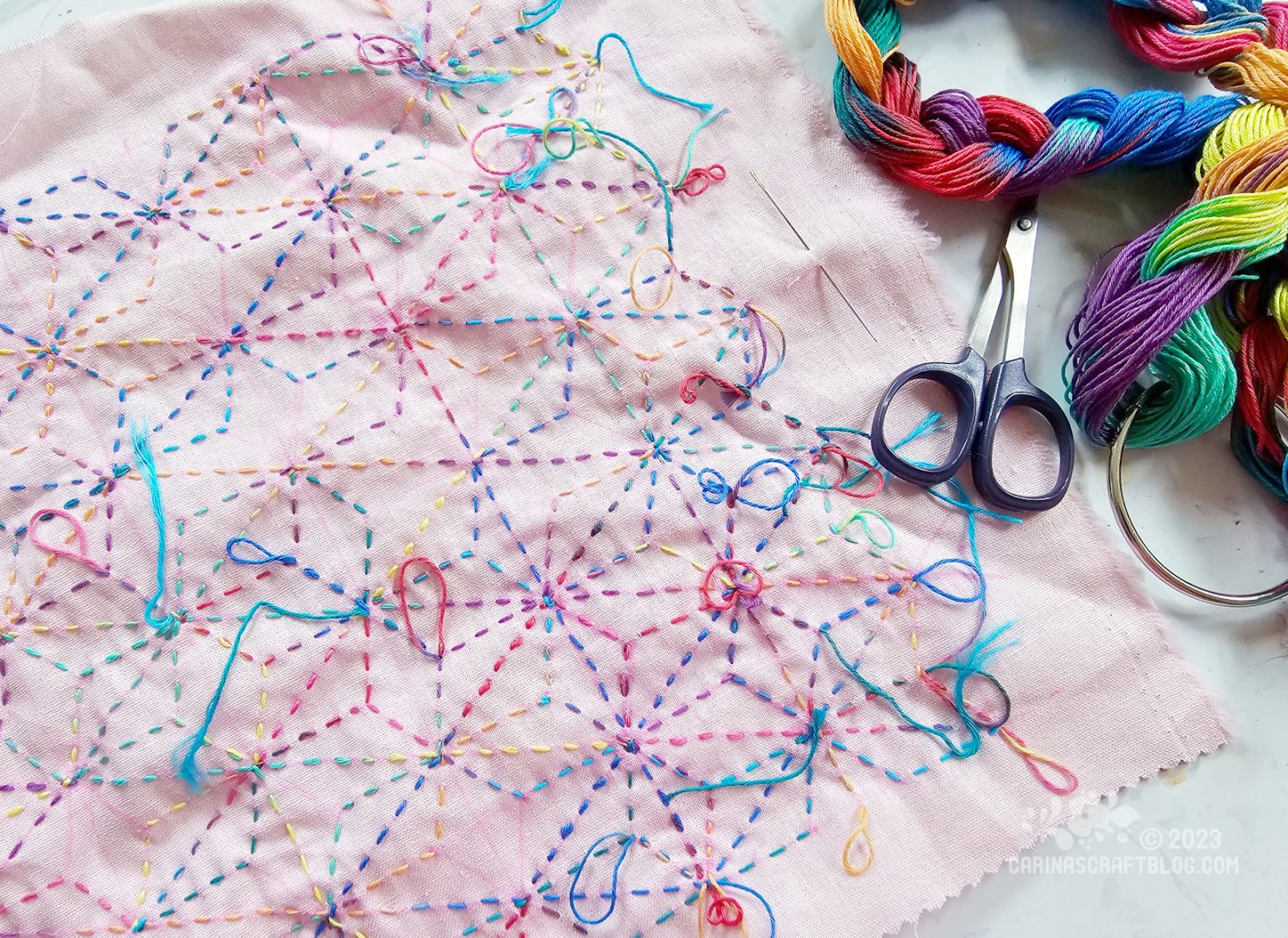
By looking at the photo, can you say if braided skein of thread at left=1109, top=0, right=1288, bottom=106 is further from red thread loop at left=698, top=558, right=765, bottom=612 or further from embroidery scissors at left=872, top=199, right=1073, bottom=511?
red thread loop at left=698, top=558, right=765, bottom=612

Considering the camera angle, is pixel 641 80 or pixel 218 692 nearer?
pixel 218 692

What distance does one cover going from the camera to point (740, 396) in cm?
92

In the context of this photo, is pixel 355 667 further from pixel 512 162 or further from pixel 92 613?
pixel 512 162

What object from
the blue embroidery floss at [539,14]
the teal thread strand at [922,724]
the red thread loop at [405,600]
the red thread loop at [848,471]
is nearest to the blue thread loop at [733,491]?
the red thread loop at [848,471]

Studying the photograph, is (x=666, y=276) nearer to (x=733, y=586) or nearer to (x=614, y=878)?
(x=733, y=586)

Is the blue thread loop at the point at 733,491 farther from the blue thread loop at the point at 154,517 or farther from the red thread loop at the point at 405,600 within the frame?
the blue thread loop at the point at 154,517

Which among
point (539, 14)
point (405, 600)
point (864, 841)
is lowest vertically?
point (864, 841)

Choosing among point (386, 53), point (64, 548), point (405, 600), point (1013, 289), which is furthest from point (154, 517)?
point (1013, 289)

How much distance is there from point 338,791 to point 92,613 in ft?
0.89

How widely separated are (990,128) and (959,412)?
11.1 inches

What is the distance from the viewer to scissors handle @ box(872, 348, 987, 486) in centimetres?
89

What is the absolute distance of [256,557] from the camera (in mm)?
875

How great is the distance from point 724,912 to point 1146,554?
1.70ft

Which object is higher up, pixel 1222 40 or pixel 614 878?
pixel 1222 40
